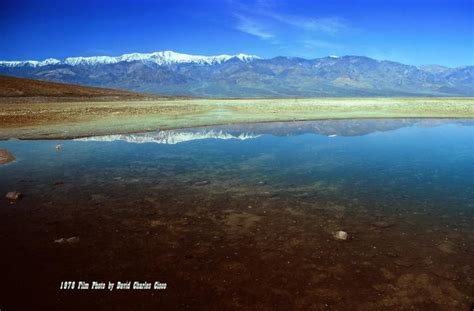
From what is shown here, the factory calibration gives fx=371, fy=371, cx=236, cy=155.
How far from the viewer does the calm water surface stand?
5.93m

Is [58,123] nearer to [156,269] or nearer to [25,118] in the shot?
[25,118]

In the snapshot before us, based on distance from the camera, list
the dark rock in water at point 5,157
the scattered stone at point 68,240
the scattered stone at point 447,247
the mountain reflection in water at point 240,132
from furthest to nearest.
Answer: the mountain reflection in water at point 240,132
the dark rock in water at point 5,157
the scattered stone at point 68,240
the scattered stone at point 447,247

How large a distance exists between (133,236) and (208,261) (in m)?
2.05

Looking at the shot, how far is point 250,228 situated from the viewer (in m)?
8.41

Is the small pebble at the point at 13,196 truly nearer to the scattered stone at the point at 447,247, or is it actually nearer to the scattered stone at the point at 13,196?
the scattered stone at the point at 13,196

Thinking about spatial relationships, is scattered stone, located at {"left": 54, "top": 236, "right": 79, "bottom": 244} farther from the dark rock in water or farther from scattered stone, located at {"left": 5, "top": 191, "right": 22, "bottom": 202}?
the dark rock in water

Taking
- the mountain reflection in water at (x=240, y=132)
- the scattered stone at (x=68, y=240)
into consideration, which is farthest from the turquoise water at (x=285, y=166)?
the scattered stone at (x=68, y=240)

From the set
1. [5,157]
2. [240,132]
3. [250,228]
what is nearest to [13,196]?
[250,228]

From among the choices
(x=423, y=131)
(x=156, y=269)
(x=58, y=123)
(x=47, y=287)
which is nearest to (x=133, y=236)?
(x=156, y=269)

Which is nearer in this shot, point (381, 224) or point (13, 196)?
point (381, 224)

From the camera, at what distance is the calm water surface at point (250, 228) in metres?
5.93

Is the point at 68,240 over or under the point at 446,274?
under

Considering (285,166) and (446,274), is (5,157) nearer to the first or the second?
(285,166)

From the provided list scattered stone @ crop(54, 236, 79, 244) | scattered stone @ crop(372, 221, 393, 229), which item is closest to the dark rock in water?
scattered stone @ crop(54, 236, 79, 244)
